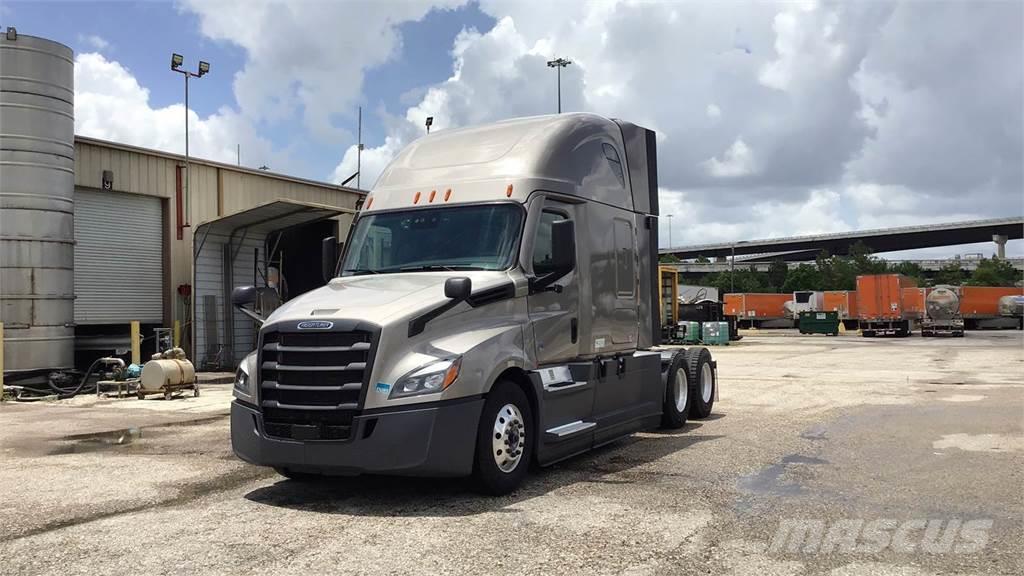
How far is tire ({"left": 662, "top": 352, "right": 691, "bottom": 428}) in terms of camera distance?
1087 cm

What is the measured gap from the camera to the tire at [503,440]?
6883 millimetres

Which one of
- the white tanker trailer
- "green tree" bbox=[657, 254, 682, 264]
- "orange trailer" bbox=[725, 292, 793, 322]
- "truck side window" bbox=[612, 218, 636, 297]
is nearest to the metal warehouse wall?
"truck side window" bbox=[612, 218, 636, 297]

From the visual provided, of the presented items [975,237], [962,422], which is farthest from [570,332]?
[975,237]

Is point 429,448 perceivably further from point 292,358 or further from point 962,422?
point 962,422

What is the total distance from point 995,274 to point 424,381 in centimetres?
12279

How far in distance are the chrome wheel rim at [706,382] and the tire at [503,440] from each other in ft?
16.4

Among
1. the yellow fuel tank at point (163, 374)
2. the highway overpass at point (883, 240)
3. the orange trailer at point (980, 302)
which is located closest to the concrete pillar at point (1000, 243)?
the highway overpass at point (883, 240)

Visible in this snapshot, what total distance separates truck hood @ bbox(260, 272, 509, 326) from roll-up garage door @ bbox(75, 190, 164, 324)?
14751mm

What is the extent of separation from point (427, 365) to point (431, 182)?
2.45 metres

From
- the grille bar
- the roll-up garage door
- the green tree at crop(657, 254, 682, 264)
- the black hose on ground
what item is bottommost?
the black hose on ground

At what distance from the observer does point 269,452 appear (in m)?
6.92

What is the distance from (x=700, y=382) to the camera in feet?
39.0

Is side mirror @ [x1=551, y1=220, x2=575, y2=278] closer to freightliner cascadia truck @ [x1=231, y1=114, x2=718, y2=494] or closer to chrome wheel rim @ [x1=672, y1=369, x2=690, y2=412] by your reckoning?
freightliner cascadia truck @ [x1=231, y1=114, x2=718, y2=494]

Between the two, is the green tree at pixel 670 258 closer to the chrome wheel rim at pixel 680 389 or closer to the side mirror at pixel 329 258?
the chrome wheel rim at pixel 680 389
